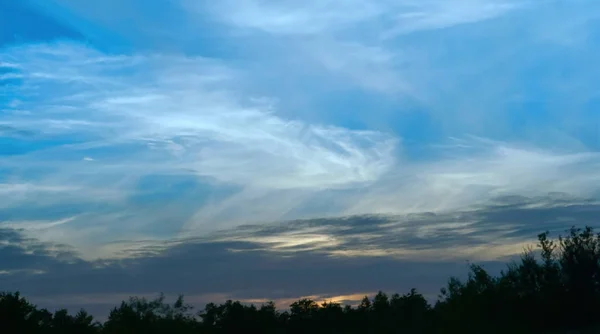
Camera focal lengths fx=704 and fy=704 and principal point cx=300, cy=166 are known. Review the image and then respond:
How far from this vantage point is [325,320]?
71.4 metres

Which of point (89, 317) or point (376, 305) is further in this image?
point (376, 305)

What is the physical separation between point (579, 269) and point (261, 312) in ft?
119

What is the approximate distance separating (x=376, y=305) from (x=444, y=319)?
101 feet

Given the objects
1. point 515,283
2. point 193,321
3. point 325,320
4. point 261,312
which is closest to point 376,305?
point 325,320

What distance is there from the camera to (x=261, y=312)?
67.5 metres

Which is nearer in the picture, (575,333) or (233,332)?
(575,333)

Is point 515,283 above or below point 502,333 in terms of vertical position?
above

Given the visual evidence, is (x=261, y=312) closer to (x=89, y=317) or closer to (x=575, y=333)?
(x=89, y=317)

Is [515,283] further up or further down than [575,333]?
further up

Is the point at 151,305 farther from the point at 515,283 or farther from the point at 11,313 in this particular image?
the point at 515,283

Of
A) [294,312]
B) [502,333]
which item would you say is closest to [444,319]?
[502,333]

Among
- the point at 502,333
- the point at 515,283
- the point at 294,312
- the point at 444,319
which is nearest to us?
the point at 502,333

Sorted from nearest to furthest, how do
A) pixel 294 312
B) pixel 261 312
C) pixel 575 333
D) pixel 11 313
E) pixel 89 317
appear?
1. pixel 575 333
2. pixel 11 313
3. pixel 89 317
4. pixel 261 312
5. pixel 294 312

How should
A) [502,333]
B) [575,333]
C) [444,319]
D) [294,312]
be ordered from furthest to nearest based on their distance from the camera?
1. [294,312]
2. [444,319]
3. [502,333]
4. [575,333]
